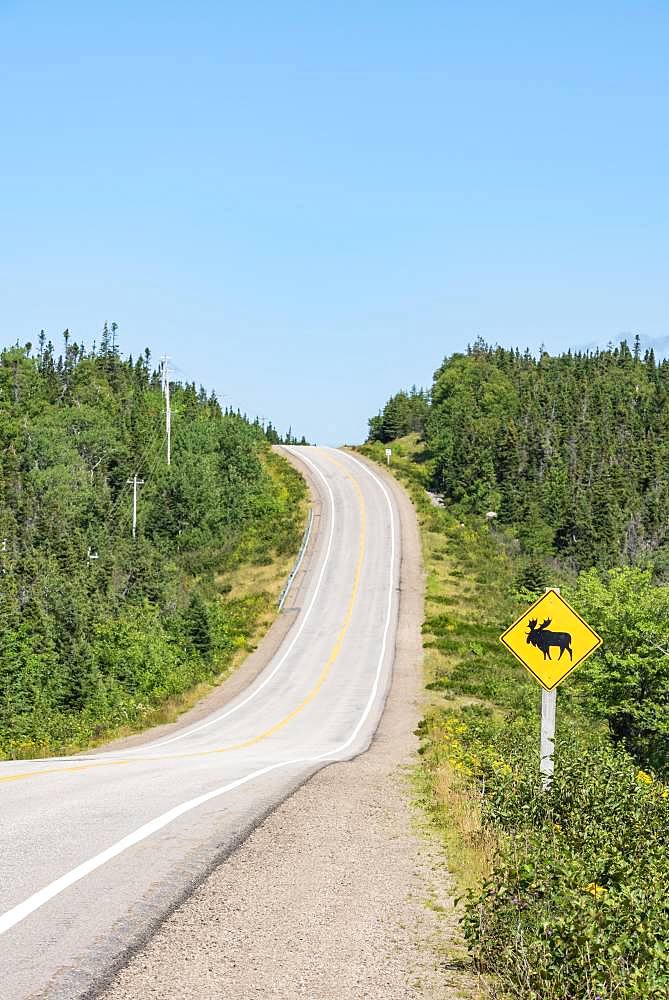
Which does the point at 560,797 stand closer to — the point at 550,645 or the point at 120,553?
the point at 550,645

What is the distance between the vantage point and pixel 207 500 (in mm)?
75750

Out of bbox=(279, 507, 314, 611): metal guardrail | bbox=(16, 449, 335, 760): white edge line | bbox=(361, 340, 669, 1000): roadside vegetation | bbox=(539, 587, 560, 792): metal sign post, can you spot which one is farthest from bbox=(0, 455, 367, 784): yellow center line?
bbox=(539, 587, 560, 792): metal sign post

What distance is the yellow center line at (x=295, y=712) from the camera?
14380mm

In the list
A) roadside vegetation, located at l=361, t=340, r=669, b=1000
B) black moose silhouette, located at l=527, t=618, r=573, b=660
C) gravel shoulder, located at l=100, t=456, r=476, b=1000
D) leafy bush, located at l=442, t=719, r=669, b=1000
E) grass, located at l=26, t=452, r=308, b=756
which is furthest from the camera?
grass, located at l=26, t=452, r=308, b=756

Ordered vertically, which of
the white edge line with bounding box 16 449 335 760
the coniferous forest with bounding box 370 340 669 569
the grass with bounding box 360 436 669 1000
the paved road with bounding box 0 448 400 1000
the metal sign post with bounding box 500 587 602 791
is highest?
the coniferous forest with bounding box 370 340 669 569

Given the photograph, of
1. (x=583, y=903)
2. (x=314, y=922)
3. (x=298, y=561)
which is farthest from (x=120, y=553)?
(x=583, y=903)

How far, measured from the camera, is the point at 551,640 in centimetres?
1041

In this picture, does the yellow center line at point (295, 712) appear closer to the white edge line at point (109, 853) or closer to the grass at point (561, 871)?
the white edge line at point (109, 853)

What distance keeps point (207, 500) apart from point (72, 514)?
1497 centimetres

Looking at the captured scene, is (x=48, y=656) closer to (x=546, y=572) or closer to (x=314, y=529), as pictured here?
(x=314, y=529)

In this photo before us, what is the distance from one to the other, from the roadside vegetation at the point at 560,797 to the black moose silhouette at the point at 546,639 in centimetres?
111

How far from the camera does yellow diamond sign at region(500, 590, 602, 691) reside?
33.5 ft

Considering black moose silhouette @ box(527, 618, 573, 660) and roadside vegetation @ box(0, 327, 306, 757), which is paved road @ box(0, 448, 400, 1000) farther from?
roadside vegetation @ box(0, 327, 306, 757)

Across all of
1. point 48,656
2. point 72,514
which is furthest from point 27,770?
point 72,514
